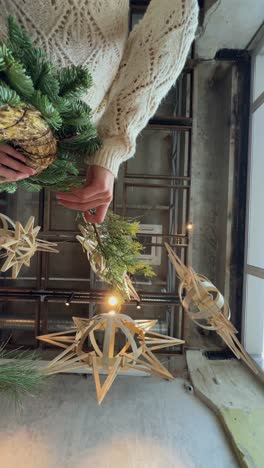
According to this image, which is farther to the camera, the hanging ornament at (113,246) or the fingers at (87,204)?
the hanging ornament at (113,246)

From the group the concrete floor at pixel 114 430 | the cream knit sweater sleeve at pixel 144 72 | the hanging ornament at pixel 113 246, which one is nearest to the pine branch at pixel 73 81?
the cream knit sweater sleeve at pixel 144 72

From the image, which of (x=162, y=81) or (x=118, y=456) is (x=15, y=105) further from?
(x=118, y=456)

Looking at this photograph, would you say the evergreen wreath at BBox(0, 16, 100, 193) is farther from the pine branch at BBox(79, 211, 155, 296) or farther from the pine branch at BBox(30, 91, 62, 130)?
the pine branch at BBox(79, 211, 155, 296)

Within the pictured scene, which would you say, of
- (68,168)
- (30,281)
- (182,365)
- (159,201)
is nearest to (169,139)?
(159,201)

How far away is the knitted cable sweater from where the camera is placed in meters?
0.34

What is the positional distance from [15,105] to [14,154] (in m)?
0.08

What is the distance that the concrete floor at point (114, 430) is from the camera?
1.15 m

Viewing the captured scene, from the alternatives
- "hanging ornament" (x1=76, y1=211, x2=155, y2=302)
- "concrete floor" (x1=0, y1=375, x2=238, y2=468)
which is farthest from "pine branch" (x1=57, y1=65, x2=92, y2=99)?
"concrete floor" (x1=0, y1=375, x2=238, y2=468)

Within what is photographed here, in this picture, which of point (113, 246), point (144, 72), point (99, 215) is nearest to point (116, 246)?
point (113, 246)

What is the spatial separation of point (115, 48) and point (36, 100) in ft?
0.69

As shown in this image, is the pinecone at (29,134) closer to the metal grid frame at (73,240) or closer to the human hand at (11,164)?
the human hand at (11,164)

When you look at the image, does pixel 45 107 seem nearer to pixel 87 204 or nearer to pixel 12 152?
pixel 12 152

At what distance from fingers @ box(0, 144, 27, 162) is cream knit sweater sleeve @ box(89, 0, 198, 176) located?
0.40 ft

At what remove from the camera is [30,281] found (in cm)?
190
